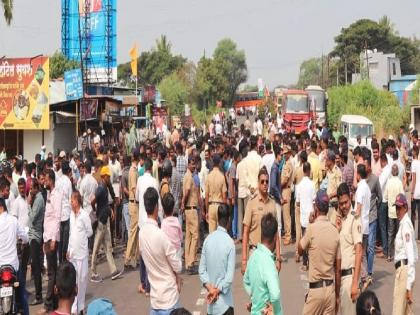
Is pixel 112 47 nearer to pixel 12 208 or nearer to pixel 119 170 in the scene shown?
pixel 119 170

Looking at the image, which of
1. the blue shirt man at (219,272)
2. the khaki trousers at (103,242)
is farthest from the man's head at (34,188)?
the blue shirt man at (219,272)

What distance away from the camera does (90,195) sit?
13.6 metres

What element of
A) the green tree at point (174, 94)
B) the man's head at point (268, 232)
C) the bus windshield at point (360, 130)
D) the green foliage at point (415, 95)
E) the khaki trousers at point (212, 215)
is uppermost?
the green tree at point (174, 94)

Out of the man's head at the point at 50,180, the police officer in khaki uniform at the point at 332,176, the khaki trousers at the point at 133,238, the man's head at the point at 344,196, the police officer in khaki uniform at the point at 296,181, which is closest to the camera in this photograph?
the man's head at the point at 344,196

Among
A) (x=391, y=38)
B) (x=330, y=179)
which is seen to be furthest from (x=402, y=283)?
(x=391, y=38)

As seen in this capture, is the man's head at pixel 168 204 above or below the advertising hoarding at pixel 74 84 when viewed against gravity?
below

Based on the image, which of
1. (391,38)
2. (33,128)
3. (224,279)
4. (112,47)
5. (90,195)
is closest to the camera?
(224,279)

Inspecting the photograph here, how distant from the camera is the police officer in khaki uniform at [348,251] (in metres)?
8.24

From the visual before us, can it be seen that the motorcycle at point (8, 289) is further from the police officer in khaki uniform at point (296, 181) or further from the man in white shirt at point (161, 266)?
the police officer in khaki uniform at point (296, 181)

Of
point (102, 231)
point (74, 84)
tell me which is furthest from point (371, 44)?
point (102, 231)

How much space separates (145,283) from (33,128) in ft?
61.3

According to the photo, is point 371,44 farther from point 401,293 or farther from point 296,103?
point 401,293

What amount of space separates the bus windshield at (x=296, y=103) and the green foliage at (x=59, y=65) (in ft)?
53.3

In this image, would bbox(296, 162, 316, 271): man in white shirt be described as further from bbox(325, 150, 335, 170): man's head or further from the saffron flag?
the saffron flag
